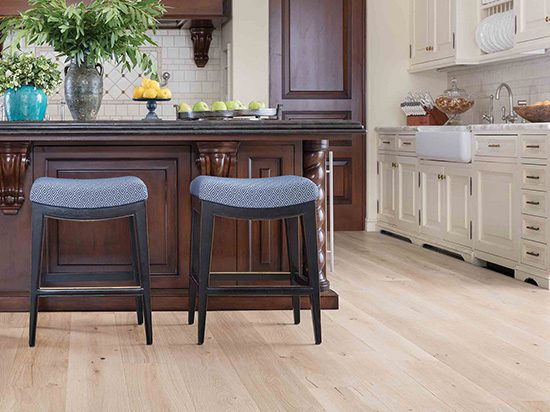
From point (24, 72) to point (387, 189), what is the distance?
153 inches

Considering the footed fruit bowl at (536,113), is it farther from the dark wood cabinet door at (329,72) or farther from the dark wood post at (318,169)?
the dark wood cabinet door at (329,72)

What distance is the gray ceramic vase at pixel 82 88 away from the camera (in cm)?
441

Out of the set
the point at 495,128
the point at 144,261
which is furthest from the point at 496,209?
the point at 144,261

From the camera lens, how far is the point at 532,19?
555 centimetres

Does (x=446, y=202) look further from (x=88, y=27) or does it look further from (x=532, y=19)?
(x=88, y=27)

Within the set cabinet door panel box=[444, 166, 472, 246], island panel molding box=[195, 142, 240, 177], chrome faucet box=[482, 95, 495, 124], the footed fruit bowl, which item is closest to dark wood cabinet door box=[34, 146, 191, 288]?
island panel molding box=[195, 142, 240, 177]

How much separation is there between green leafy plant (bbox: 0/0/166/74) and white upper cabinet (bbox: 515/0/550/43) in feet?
7.37

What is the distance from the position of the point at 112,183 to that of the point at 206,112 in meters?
0.97

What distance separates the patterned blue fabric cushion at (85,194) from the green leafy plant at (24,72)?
79cm

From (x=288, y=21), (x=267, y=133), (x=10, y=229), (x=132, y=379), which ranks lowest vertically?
(x=132, y=379)

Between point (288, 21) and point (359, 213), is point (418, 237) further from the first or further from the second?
point (288, 21)

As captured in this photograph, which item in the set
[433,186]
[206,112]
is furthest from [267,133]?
[433,186]

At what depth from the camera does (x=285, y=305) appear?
14.6ft

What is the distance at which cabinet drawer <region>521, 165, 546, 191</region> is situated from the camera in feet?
16.6
